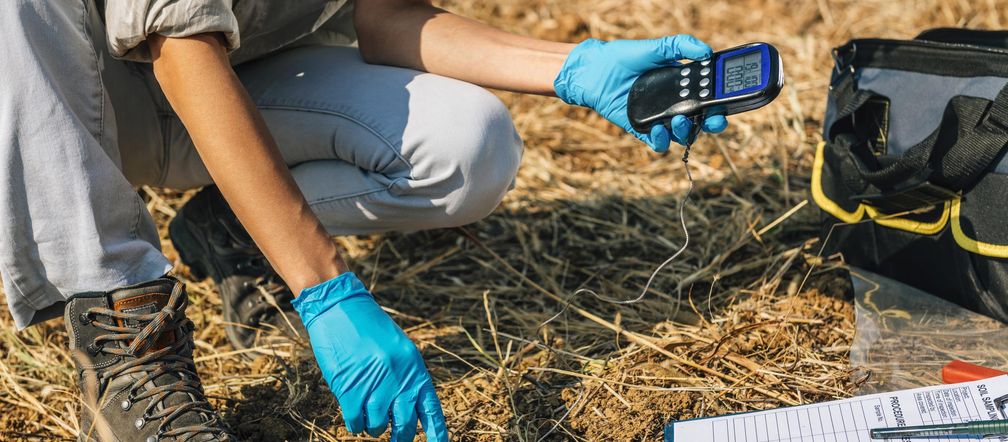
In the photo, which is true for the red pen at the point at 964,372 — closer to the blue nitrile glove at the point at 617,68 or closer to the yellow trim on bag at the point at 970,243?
the yellow trim on bag at the point at 970,243

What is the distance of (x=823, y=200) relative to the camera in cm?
174

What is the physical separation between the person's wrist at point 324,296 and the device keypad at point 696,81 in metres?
0.59

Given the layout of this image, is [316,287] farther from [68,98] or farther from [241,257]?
[241,257]

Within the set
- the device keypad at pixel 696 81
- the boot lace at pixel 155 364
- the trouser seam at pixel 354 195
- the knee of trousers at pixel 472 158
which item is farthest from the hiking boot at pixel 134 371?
the device keypad at pixel 696 81

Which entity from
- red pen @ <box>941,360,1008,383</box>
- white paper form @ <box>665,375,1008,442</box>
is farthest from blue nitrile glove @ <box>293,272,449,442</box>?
red pen @ <box>941,360,1008,383</box>

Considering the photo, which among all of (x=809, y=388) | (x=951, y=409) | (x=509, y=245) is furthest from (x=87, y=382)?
(x=951, y=409)

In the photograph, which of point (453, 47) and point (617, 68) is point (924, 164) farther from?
point (453, 47)

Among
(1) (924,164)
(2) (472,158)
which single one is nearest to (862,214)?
(1) (924,164)

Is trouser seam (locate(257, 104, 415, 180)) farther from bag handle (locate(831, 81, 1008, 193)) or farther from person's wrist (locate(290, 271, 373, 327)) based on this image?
bag handle (locate(831, 81, 1008, 193))

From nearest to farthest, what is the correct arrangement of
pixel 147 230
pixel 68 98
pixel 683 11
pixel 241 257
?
pixel 68 98 → pixel 147 230 → pixel 241 257 → pixel 683 11

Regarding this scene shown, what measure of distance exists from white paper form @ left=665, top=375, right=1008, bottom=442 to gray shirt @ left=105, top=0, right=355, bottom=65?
0.88 metres

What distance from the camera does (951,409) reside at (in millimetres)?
1216

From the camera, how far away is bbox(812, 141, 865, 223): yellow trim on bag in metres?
1.67

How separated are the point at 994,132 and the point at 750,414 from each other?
0.59m
